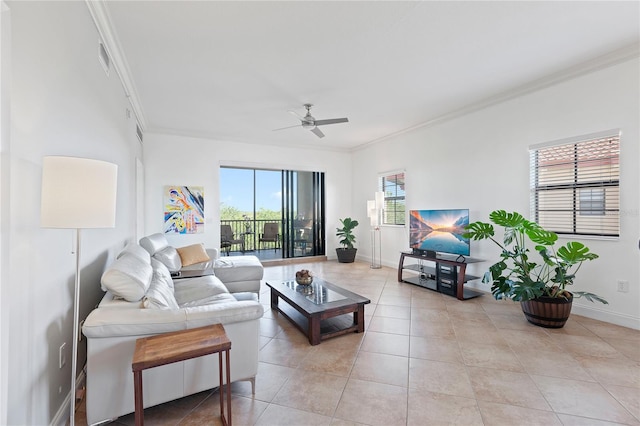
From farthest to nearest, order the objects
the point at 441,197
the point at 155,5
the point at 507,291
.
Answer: the point at 441,197 < the point at 507,291 < the point at 155,5

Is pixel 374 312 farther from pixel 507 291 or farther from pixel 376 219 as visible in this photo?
pixel 376 219

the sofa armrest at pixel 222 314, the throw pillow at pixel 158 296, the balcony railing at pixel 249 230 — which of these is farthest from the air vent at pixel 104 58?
the balcony railing at pixel 249 230

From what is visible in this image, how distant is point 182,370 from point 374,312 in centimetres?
233

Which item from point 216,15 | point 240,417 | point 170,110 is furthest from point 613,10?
point 170,110

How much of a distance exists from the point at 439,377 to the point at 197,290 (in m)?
2.33

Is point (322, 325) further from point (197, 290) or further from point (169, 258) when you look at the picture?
point (169, 258)

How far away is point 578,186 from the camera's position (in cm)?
337

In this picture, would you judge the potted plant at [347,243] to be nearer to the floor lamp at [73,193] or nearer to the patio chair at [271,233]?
the patio chair at [271,233]

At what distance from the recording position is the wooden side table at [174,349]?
1387 mm

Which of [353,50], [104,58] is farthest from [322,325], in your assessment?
[104,58]

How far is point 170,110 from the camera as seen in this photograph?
453 cm

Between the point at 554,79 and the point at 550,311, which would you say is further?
the point at 554,79

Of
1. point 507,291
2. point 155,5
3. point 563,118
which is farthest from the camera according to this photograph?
point 563,118

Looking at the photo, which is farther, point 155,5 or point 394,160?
point 394,160
